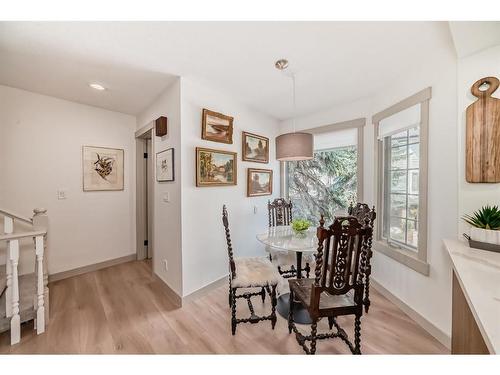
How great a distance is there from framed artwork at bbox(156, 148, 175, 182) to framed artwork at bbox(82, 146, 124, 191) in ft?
3.52

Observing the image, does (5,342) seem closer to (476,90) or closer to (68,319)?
(68,319)

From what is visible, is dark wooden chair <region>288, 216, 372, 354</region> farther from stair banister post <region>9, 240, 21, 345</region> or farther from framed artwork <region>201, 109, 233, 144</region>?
stair banister post <region>9, 240, 21, 345</region>

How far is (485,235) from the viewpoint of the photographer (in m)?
1.30

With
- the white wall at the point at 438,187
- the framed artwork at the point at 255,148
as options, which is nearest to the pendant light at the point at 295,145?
the framed artwork at the point at 255,148

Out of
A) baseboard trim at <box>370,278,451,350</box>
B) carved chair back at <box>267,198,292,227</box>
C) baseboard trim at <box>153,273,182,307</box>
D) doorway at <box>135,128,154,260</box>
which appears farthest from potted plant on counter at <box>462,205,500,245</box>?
doorway at <box>135,128,154,260</box>

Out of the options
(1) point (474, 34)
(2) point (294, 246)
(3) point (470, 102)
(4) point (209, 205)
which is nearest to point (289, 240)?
(2) point (294, 246)

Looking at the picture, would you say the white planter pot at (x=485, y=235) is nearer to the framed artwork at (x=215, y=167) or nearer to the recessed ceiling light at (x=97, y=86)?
the framed artwork at (x=215, y=167)

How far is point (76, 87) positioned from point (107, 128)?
799 millimetres

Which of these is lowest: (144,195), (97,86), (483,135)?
(144,195)

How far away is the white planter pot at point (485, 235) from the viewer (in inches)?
49.8

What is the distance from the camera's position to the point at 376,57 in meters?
1.84

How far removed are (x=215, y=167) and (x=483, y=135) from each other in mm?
2335

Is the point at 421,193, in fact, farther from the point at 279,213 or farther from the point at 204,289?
the point at 204,289

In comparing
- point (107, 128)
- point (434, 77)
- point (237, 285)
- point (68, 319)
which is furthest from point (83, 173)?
point (434, 77)
